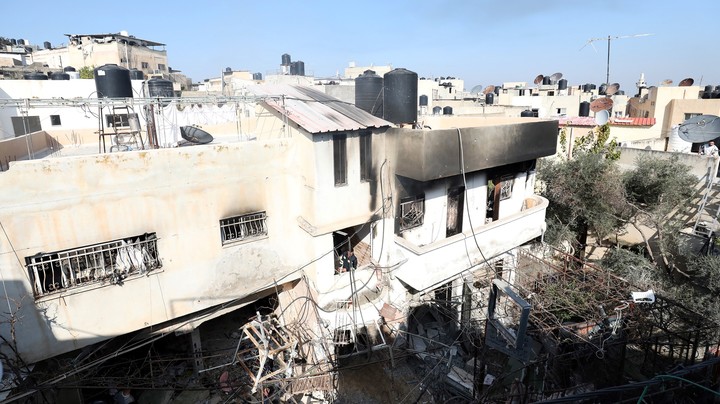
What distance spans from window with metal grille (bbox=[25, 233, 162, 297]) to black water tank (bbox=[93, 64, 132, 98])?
24.8ft

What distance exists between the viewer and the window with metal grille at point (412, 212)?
47.6 feet

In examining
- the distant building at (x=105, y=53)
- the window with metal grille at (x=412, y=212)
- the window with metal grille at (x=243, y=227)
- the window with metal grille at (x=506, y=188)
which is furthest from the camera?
the distant building at (x=105, y=53)

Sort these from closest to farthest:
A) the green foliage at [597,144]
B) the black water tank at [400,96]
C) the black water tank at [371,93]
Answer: the black water tank at [400,96] → the black water tank at [371,93] → the green foliage at [597,144]

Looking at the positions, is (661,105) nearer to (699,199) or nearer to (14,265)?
(699,199)

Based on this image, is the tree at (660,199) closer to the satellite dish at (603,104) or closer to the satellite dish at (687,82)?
the satellite dish at (603,104)

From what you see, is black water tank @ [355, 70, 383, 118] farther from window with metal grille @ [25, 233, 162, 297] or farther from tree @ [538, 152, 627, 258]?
tree @ [538, 152, 627, 258]

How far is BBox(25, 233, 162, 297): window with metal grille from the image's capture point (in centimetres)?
977

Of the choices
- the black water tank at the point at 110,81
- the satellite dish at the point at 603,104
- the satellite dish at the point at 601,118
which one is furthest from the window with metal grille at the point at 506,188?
the satellite dish at the point at 603,104

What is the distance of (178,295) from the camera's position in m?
11.8

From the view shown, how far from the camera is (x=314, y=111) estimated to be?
13.0 m

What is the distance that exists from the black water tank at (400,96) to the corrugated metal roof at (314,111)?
1550 millimetres

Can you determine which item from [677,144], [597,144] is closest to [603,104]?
[677,144]

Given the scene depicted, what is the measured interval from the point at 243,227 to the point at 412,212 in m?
5.78

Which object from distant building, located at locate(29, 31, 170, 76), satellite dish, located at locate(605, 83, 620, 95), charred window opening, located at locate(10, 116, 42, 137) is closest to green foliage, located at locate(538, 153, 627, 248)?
charred window opening, located at locate(10, 116, 42, 137)
